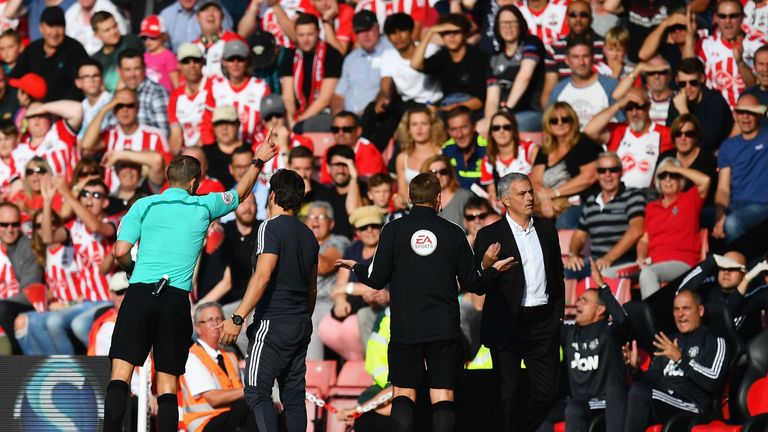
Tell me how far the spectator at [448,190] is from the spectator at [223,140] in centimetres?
239

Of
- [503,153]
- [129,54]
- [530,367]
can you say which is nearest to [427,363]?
[530,367]

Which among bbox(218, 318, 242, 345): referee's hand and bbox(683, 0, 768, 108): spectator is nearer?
bbox(218, 318, 242, 345): referee's hand

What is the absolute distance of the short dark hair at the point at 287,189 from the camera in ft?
29.4

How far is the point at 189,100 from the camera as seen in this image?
15258mm

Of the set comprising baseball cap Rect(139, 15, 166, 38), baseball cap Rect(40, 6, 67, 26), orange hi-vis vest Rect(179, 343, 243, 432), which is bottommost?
orange hi-vis vest Rect(179, 343, 243, 432)

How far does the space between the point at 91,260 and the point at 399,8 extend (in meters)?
4.43

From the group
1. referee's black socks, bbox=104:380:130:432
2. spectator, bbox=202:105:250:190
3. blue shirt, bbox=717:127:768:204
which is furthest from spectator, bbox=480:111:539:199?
referee's black socks, bbox=104:380:130:432

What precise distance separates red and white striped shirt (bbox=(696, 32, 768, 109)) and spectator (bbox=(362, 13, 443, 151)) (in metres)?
2.73

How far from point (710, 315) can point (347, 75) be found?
5.52 m

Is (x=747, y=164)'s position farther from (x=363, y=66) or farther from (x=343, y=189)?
(x=363, y=66)

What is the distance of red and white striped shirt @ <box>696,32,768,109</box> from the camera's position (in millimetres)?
14094

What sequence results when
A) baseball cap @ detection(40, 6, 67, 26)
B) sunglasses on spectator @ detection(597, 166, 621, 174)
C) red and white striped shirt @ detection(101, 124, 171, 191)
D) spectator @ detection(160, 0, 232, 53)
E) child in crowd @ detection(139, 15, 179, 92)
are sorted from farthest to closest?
spectator @ detection(160, 0, 232, 53) → baseball cap @ detection(40, 6, 67, 26) → child in crowd @ detection(139, 15, 179, 92) → red and white striped shirt @ detection(101, 124, 171, 191) → sunglasses on spectator @ detection(597, 166, 621, 174)

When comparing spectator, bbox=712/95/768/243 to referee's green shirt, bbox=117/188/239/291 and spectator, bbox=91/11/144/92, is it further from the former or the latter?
spectator, bbox=91/11/144/92

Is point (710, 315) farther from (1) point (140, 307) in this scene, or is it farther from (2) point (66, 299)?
(2) point (66, 299)
